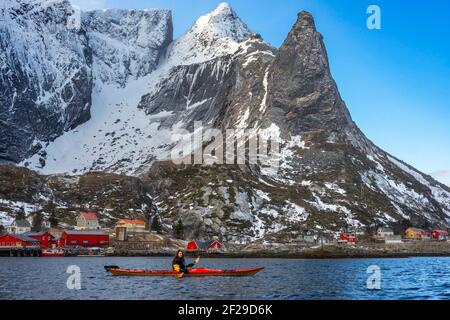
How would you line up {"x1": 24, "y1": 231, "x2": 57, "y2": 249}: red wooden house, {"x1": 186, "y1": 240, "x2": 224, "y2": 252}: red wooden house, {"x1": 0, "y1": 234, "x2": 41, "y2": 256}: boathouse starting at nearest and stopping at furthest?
{"x1": 0, "y1": 234, "x2": 41, "y2": 256}: boathouse
{"x1": 186, "y1": 240, "x2": 224, "y2": 252}: red wooden house
{"x1": 24, "y1": 231, "x2": 57, "y2": 249}: red wooden house

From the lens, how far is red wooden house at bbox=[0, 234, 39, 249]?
17612 cm

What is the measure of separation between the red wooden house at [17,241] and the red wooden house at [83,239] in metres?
9.05

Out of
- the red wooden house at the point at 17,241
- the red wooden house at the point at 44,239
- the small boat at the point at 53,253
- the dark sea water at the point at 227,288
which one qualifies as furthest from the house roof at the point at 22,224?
the dark sea water at the point at 227,288

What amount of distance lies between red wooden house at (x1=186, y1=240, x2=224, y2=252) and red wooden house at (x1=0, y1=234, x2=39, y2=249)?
4842cm

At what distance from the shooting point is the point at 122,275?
87062 millimetres

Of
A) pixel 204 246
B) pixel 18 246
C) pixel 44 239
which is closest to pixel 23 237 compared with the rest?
pixel 18 246

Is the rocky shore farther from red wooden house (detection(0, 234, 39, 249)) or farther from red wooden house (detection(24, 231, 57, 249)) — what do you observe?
red wooden house (detection(0, 234, 39, 249))

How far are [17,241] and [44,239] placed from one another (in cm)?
938

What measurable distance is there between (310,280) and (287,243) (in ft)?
384

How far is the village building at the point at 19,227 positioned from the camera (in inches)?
7717

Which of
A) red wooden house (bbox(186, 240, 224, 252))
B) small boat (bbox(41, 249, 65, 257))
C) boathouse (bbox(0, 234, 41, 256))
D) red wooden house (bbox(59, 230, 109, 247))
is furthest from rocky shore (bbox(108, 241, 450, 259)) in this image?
boathouse (bbox(0, 234, 41, 256))
